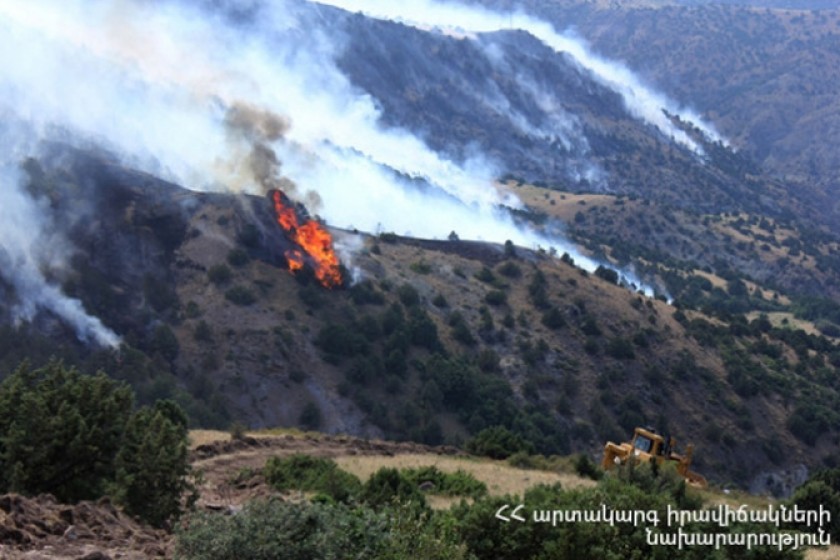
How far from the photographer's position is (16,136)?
240ft

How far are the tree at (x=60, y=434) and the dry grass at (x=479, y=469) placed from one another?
11.2 m

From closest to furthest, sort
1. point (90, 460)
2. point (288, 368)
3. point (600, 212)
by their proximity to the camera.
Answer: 1. point (90, 460)
2. point (288, 368)
3. point (600, 212)

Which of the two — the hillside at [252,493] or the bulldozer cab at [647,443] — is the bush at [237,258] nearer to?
the hillside at [252,493]

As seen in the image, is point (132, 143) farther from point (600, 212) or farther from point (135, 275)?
point (600, 212)

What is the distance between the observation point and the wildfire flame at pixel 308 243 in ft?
235

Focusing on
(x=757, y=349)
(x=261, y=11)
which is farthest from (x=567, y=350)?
(x=261, y=11)

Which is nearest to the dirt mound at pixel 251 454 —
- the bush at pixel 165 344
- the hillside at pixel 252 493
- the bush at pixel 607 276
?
the hillside at pixel 252 493

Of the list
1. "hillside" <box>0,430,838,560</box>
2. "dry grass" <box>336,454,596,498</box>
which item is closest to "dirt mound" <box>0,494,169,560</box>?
"hillside" <box>0,430,838,560</box>

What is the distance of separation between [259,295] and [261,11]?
12665cm

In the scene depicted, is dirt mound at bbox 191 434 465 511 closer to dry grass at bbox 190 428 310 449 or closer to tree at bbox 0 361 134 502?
dry grass at bbox 190 428 310 449

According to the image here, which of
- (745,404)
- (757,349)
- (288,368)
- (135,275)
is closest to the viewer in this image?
(288,368)

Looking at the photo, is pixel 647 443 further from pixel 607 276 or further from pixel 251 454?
pixel 607 276

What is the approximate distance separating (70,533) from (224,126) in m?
75.2

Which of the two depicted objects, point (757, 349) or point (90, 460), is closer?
point (90, 460)
